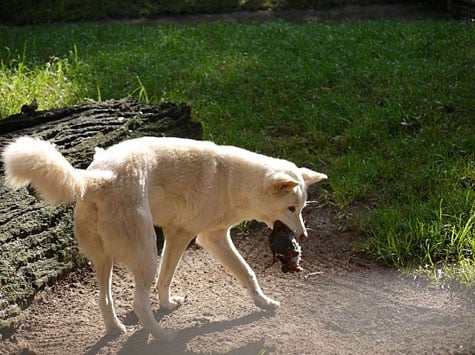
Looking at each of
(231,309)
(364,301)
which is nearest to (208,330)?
(231,309)

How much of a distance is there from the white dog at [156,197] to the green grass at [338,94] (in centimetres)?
114

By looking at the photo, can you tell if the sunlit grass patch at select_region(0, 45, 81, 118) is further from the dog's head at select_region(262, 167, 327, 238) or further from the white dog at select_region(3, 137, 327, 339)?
the dog's head at select_region(262, 167, 327, 238)

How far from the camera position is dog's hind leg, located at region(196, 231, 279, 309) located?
4621mm

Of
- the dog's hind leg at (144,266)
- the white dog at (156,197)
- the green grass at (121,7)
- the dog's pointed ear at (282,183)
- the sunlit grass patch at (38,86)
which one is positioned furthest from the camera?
the green grass at (121,7)

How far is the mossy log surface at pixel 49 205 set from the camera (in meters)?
4.48

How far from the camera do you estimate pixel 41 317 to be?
14.9 ft

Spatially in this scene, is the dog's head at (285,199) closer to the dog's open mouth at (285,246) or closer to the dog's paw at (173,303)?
the dog's open mouth at (285,246)

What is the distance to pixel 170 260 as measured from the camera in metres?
4.55

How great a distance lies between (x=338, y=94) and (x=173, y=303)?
414cm

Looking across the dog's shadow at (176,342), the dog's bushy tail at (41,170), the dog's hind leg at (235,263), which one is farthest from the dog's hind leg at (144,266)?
the dog's hind leg at (235,263)

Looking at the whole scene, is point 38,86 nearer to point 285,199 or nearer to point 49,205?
point 49,205

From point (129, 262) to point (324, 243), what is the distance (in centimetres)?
205

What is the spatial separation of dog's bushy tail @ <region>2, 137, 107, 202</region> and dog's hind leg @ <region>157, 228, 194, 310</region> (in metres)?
0.88

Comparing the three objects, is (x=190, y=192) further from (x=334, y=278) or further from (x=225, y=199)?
(x=334, y=278)
